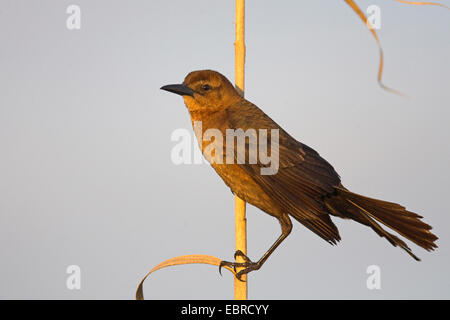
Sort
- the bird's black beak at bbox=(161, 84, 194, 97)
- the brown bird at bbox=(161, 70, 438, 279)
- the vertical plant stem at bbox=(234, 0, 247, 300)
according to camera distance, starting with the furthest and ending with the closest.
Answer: the bird's black beak at bbox=(161, 84, 194, 97) < the brown bird at bbox=(161, 70, 438, 279) < the vertical plant stem at bbox=(234, 0, 247, 300)

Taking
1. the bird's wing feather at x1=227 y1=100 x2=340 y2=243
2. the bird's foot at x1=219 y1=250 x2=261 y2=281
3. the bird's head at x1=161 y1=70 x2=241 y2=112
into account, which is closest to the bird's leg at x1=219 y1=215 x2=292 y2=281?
the bird's foot at x1=219 y1=250 x2=261 y2=281

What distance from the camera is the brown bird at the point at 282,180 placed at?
2287mm

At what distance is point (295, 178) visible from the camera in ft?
7.81

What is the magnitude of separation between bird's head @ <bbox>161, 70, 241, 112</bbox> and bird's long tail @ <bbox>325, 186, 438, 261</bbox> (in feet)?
2.53

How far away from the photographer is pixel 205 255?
2178 mm

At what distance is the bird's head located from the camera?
2.48m

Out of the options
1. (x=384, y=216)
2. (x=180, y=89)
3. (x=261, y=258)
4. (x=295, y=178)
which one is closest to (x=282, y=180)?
(x=295, y=178)

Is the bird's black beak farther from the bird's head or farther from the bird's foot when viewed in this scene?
the bird's foot

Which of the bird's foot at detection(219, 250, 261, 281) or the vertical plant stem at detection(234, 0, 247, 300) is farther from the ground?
the vertical plant stem at detection(234, 0, 247, 300)

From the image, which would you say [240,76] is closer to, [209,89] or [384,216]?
[209,89]

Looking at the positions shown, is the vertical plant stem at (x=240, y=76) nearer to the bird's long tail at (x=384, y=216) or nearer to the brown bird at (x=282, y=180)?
the brown bird at (x=282, y=180)

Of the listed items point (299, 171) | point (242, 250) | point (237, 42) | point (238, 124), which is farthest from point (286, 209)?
point (237, 42)

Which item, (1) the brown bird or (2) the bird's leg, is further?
(1) the brown bird

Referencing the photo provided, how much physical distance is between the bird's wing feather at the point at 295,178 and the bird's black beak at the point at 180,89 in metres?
0.23
